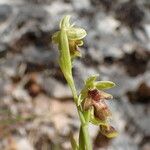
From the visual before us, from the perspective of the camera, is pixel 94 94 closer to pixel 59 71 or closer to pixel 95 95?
pixel 95 95

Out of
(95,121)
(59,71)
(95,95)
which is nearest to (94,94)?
(95,95)

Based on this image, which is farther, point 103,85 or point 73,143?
point 103,85

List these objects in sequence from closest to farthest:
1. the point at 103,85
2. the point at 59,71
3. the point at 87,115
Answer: the point at 87,115 → the point at 103,85 → the point at 59,71

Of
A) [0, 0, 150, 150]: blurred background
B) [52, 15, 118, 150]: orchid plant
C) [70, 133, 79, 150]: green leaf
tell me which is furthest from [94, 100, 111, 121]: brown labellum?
[0, 0, 150, 150]: blurred background

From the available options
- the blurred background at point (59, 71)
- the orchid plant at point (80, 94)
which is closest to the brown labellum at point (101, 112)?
the orchid plant at point (80, 94)

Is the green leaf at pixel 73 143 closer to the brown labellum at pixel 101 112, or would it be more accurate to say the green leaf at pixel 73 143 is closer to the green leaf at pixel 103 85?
the brown labellum at pixel 101 112

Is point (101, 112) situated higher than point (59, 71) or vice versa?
point (101, 112)

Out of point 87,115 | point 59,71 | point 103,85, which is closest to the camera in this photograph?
point 87,115
